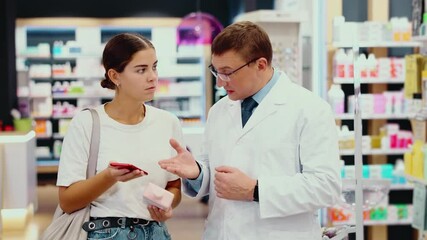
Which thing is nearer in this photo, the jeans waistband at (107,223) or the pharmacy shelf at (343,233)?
the jeans waistband at (107,223)

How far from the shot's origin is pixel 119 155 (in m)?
2.74

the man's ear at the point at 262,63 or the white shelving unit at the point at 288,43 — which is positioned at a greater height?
the man's ear at the point at 262,63

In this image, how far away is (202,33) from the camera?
985 centimetres

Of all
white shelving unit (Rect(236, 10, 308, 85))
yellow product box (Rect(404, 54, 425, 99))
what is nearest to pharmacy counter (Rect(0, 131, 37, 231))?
white shelving unit (Rect(236, 10, 308, 85))

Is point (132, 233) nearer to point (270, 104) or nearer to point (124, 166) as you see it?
point (124, 166)

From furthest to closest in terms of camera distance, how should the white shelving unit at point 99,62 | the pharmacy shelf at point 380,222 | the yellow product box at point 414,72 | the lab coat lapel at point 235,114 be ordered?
the white shelving unit at point 99,62, the pharmacy shelf at point 380,222, the yellow product box at point 414,72, the lab coat lapel at point 235,114

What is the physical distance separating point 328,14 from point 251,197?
18.5ft

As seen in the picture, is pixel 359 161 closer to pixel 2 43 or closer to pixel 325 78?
pixel 325 78

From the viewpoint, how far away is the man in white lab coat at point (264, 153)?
241 centimetres

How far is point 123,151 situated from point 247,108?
507 millimetres

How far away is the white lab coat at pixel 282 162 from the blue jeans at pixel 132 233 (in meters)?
0.24

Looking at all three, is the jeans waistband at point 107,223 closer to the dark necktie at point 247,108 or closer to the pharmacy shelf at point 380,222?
the dark necktie at point 247,108

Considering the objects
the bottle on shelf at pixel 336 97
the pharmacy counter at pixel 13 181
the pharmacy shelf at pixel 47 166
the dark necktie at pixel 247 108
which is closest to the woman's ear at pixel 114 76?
the dark necktie at pixel 247 108

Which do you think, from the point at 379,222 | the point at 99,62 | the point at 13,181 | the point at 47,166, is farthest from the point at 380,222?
the point at 47,166
